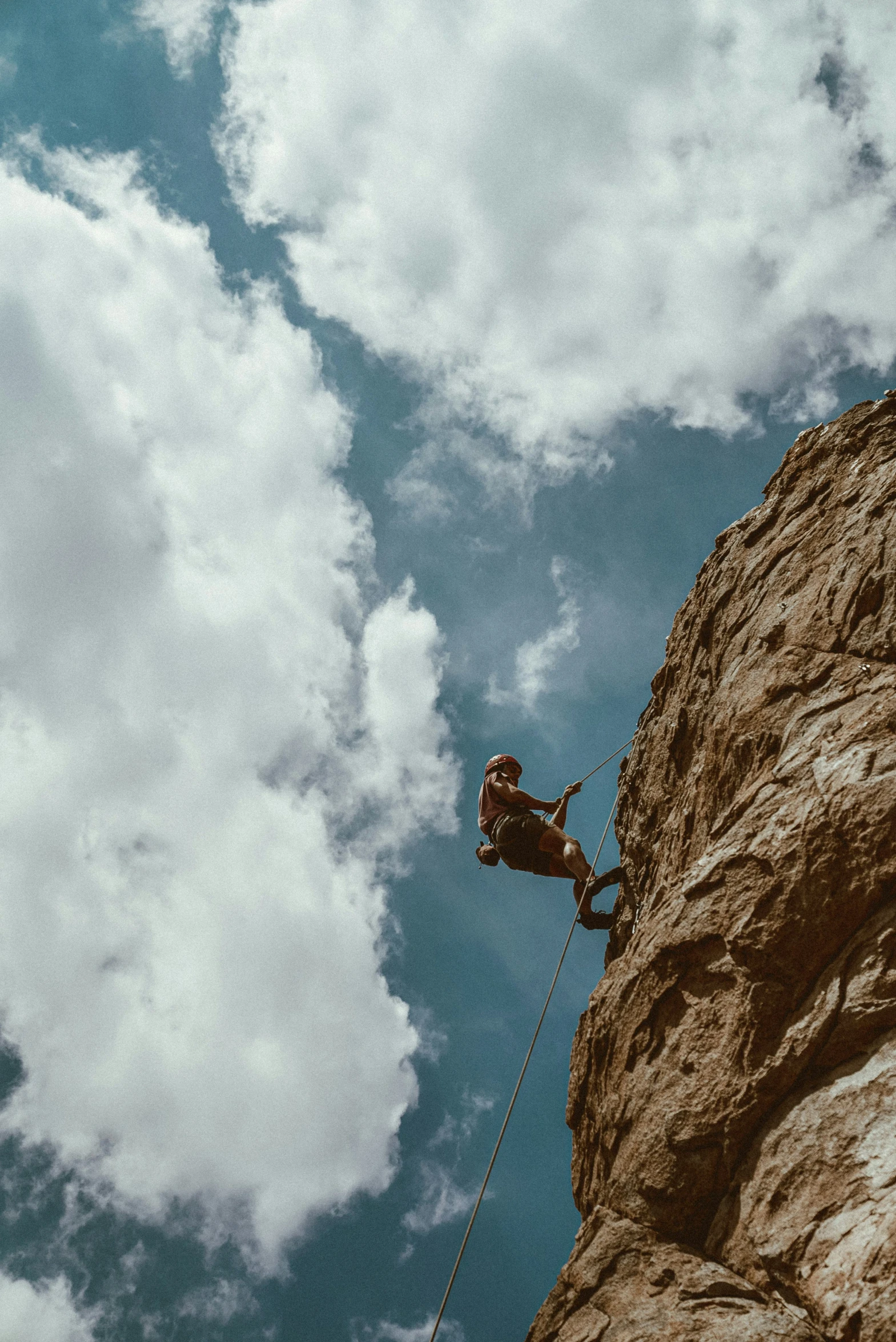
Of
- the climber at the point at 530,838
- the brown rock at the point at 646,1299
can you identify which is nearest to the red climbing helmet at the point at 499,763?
the climber at the point at 530,838

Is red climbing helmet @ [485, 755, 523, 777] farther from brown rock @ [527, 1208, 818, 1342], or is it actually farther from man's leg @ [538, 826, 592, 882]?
brown rock @ [527, 1208, 818, 1342]

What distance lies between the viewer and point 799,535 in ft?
27.3

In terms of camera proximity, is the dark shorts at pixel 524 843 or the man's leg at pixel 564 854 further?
the dark shorts at pixel 524 843

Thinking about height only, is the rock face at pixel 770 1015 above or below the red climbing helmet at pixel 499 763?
below

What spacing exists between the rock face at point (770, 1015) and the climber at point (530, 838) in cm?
88

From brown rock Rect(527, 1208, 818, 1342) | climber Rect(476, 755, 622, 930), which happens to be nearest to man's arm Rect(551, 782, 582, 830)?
climber Rect(476, 755, 622, 930)

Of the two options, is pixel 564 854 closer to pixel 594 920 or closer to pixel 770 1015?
pixel 594 920

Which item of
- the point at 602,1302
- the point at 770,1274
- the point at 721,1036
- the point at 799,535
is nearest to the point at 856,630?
the point at 799,535

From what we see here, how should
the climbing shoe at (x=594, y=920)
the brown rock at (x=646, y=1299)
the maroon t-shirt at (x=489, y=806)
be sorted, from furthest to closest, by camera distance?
the maroon t-shirt at (x=489, y=806) → the climbing shoe at (x=594, y=920) → the brown rock at (x=646, y=1299)

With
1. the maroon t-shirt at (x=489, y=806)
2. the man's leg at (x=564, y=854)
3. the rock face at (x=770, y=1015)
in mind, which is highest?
the maroon t-shirt at (x=489, y=806)

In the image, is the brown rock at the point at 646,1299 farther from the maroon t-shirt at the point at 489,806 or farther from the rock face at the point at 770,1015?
the maroon t-shirt at the point at 489,806

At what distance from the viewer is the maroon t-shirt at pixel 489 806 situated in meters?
10.6

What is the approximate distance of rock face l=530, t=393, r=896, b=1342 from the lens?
5.13 meters

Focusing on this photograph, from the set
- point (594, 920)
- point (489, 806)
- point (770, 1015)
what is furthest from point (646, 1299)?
point (489, 806)
